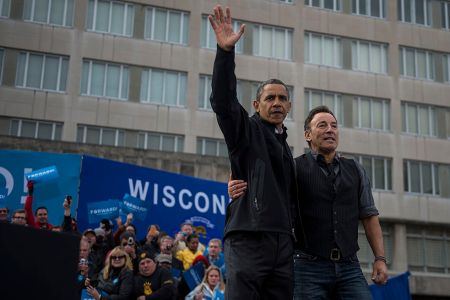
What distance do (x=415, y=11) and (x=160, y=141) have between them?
17.0 m

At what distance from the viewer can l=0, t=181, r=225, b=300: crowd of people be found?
30.9ft

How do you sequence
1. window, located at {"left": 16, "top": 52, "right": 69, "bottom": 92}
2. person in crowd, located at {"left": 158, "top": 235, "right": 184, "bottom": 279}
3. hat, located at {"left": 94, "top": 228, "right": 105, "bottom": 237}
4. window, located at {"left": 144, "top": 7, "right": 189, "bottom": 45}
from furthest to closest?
1. window, located at {"left": 144, "top": 7, "right": 189, "bottom": 45}
2. window, located at {"left": 16, "top": 52, "right": 69, "bottom": 92}
3. hat, located at {"left": 94, "top": 228, "right": 105, "bottom": 237}
4. person in crowd, located at {"left": 158, "top": 235, "right": 184, "bottom": 279}

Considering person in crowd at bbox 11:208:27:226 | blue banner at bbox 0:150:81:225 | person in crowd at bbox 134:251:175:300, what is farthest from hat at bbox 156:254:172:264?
blue banner at bbox 0:150:81:225

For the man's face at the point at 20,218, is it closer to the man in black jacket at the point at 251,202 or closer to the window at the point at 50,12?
the man in black jacket at the point at 251,202

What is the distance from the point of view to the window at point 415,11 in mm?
33438

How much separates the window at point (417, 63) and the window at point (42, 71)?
17987mm

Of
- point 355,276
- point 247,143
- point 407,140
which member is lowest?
point 355,276

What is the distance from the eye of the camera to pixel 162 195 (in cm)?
1452

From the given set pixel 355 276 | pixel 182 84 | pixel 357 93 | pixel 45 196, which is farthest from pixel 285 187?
pixel 357 93

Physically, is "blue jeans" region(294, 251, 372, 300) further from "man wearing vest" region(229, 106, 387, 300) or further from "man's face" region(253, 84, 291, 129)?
"man's face" region(253, 84, 291, 129)

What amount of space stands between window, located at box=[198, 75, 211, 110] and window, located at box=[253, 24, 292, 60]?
3.04 meters

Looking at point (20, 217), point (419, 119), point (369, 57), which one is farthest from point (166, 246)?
point (419, 119)

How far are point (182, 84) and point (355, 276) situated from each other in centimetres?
2472

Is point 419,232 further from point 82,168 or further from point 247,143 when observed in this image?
point 247,143
